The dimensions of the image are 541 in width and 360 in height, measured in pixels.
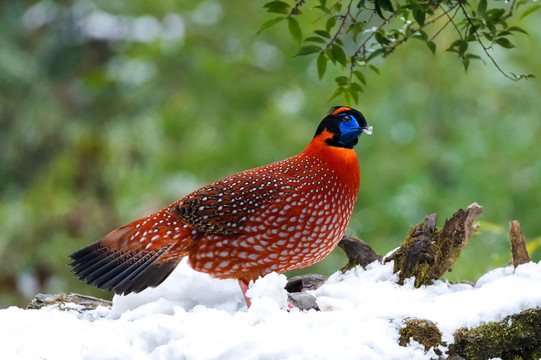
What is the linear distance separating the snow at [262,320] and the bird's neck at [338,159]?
0.53m

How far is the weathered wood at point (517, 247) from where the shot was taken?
10.9ft

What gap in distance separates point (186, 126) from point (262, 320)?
6647 mm

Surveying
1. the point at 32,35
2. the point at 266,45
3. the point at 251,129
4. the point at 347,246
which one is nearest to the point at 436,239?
the point at 347,246

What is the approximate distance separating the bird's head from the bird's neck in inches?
0.9

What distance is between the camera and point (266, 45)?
9719mm

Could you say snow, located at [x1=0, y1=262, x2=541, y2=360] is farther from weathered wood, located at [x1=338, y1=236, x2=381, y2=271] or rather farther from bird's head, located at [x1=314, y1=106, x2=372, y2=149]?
bird's head, located at [x1=314, y1=106, x2=372, y2=149]

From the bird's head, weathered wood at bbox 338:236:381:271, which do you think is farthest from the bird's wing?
weathered wood at bbox 338:236:381:271

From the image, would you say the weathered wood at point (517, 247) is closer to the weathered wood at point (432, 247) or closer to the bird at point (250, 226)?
the weathered wood at point (432, 247)

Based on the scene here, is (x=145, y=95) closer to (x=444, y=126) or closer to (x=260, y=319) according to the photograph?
(x=444, y=126)

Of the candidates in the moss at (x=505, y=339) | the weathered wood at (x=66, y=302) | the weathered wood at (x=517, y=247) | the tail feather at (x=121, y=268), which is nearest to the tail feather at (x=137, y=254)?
the tail feather at (x=121, y=268)

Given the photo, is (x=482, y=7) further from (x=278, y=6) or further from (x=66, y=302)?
(x=66, y=302)

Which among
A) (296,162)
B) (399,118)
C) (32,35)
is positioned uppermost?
(32,35)

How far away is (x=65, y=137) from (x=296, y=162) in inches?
234

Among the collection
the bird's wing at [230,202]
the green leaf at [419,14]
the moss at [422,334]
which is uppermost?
the green leaf at [419,14]
